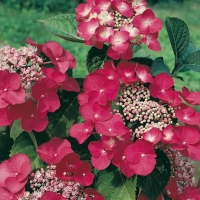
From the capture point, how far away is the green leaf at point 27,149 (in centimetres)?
116

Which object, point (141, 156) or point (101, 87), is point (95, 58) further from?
point (141, 156)

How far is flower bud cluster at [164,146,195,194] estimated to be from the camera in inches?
47.4

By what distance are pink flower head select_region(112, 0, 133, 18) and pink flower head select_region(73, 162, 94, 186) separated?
312mm

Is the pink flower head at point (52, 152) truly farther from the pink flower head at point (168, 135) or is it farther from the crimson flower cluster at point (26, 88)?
the pink flower head at point (168, 135)

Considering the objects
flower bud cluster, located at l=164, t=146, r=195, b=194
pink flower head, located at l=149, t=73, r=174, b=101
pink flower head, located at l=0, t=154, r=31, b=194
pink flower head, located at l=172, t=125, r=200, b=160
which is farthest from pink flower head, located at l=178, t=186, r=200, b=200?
pink flower head, located at l=0, t=154, r=31, b=194

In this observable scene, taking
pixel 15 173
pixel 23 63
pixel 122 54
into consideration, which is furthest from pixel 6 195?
pixel 122 54

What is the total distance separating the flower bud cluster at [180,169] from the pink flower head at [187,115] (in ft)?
A: 0.33

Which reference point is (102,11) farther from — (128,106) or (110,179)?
(110,179)

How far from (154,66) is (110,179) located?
25 cm

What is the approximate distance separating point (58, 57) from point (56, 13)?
6164 mm

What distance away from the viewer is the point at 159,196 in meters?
1.19

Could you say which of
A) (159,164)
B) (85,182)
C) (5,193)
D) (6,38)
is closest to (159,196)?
(159,164)

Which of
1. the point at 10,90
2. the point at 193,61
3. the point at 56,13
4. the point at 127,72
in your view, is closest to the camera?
the point at 10,90

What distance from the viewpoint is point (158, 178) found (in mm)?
1124
